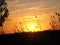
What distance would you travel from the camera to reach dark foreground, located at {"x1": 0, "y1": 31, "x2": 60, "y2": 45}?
4.51 meters

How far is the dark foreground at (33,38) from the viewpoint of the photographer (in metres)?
4.51

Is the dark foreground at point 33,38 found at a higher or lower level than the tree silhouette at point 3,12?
lower

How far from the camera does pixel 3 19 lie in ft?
35.0

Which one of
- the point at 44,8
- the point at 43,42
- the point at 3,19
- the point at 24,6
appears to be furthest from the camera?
the point at 24,6

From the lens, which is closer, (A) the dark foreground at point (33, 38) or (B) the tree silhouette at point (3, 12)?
(A) the dark foreground at point (33, 38)

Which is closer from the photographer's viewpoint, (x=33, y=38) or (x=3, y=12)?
(x=33, y=38)

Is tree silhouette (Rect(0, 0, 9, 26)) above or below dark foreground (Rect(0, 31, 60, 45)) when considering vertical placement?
above

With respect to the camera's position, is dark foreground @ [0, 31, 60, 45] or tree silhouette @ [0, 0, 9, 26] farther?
tree silhouette @ [0, 0, 9, 26]

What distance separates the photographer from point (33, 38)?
4562 millimetres

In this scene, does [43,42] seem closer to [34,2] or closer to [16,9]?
[16,9]

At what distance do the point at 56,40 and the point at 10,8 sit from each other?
8362 millimetres

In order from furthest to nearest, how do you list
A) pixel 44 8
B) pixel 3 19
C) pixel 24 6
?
pixel 24 6 → pixel 44 8 → pixel 3 19

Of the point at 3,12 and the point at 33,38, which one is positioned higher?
the point at 3,12

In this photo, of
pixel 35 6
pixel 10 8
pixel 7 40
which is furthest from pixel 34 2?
pixel 7 40
